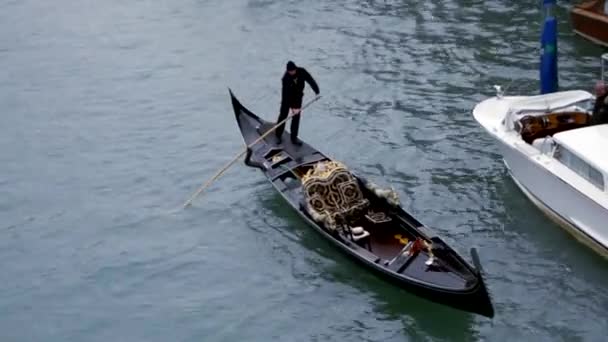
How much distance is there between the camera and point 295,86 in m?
16.4

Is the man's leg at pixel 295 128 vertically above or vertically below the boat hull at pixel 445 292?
above

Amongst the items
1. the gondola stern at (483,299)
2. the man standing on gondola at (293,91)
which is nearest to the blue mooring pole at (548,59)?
the man standing on gondola at (293,91)

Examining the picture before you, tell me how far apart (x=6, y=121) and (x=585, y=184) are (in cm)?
1277

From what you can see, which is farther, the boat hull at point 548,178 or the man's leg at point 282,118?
the man's leg at point 282,118

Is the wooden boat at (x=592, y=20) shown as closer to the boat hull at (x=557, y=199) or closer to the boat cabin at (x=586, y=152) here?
the boat hull at (x=557, y=199)

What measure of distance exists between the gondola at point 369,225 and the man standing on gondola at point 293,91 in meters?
0.28

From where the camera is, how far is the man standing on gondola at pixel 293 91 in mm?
16203

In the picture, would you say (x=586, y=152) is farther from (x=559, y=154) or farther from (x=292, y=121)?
(x=292, y=121)

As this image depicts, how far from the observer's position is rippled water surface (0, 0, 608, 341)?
44.8 ft

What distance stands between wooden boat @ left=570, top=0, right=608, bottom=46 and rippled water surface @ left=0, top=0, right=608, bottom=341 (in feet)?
1.38

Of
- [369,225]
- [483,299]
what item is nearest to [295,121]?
[369,225]

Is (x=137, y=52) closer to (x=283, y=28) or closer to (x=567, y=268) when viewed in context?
(x=283, y=28)

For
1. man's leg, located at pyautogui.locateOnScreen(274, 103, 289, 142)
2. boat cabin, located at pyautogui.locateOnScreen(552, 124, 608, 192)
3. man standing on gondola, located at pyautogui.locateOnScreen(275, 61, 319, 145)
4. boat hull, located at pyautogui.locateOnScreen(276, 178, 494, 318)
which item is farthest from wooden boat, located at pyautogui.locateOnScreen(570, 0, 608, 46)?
boat hull, located at pyautogui.locateOnScreen(276, 178, 494, 318)

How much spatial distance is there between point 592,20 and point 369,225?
10081 millimetres
